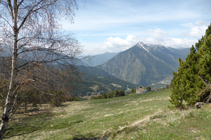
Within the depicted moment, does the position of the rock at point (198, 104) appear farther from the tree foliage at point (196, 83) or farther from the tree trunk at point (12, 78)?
the tree trunk at point (12, 78)

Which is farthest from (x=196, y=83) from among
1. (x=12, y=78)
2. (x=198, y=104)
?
(x=12, y=78)

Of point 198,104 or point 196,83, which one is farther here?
point 196,83

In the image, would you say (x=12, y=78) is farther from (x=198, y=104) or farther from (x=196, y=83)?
(x=196, y=83)

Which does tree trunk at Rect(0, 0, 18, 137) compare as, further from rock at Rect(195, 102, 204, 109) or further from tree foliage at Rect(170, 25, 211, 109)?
rock at Rect(195, 102, 204, 109)

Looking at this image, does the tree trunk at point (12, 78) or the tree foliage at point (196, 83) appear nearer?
the tree trunk at point (12, 78)

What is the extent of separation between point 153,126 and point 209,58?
10555 mm

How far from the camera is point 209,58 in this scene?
14.3 meters

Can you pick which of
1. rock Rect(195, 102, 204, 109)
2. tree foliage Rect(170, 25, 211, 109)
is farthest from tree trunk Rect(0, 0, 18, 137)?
rock Rect(195, 102, 204, 109)

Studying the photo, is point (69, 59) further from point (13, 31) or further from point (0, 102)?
point (0, 102)

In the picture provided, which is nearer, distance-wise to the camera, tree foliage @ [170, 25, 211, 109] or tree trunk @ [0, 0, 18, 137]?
tree trunk @ [0, 0, 18, 137]

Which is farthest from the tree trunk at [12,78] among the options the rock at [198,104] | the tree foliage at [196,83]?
the rock at [198,104]

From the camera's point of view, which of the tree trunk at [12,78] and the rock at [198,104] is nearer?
the tree trunk at [12,78]

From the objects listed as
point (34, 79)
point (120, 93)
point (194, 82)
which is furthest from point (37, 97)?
point (120, 93)

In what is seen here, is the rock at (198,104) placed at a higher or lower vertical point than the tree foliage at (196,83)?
lower
